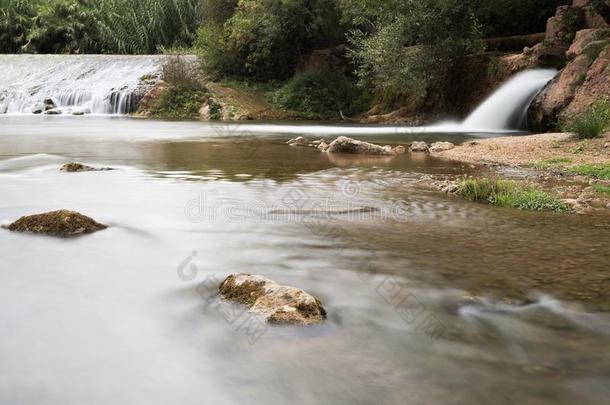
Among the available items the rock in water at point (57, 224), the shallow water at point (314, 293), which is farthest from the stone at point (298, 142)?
the rock in water at point (57, 224)

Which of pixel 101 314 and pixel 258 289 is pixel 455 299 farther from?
pixel 101 314

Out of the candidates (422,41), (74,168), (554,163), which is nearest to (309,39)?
(422,41)

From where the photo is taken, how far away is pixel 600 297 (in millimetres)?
4016

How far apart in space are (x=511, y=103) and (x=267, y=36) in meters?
13.5

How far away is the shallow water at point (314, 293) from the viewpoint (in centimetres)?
293

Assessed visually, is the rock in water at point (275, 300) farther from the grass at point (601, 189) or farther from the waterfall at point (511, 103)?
the waterfall at point (511, 103)

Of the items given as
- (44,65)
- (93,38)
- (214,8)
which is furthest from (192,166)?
(93,38)

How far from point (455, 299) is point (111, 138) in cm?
1402

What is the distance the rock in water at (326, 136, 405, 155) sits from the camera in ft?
40.8

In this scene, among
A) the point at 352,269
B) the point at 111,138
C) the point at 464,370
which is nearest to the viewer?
the point at 464,370

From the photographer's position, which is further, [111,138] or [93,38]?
[93,38]

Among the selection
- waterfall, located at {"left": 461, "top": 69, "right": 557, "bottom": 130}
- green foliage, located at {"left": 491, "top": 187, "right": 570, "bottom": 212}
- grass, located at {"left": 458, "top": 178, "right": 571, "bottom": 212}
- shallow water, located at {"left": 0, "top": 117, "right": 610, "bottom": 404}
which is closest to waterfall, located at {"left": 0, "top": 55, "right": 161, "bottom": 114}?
waterfall, located at {"left": 461, "top": 69, "right": 557, "bottom": 130}

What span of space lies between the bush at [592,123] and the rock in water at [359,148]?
337cm

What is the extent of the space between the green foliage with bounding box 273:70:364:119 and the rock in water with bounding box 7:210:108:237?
21.7 meters
